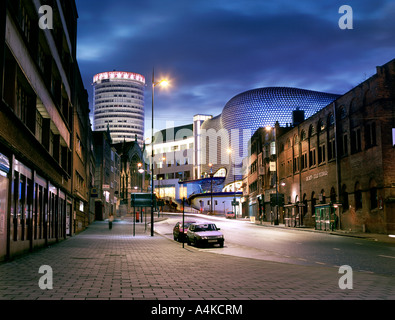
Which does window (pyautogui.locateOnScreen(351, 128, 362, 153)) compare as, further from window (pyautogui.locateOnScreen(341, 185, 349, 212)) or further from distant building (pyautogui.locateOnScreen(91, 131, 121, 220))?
distant building (pyautogui.locateOnScreen(91, 131, 121, 220))

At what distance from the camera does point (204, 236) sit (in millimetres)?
25953

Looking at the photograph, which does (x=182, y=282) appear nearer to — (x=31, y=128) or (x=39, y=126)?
(x=31, y=128)

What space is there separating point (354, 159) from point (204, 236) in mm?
23707

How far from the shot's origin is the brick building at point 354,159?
38.8 metres

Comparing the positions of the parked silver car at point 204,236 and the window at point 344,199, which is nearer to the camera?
the parked silver car at point 204,236

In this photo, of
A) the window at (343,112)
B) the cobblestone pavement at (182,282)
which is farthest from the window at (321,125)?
the cobblestone pavement at (182,282)

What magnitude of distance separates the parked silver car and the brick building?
17235mm

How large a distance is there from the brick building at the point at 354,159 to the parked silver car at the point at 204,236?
17235 millimetres

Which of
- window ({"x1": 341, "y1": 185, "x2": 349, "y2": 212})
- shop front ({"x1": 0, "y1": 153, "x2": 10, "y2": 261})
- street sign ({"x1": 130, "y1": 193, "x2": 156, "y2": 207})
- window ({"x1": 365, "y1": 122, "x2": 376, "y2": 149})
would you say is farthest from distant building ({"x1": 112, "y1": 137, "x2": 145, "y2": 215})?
shop front ({"x1": 0, "y1": 153, "x2": 10, "y2": 261})

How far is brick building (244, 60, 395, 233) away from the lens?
127 ft

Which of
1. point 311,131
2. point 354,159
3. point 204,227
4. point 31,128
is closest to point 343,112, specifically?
point 354,159

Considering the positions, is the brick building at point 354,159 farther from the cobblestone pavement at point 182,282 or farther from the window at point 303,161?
the cobblestone pavement at point 182,282
